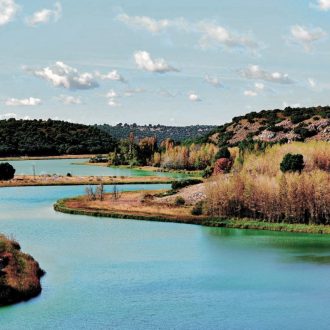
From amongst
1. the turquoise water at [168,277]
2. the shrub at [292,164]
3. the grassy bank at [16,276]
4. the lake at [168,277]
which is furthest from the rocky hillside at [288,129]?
the grassy bank at [16,276]

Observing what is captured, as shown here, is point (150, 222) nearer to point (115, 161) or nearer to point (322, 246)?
point (322, 246)

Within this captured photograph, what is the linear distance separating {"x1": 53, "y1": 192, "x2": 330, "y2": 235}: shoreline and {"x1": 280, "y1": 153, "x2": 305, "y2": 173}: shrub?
14.6 metres

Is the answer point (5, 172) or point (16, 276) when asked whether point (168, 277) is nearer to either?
point (16, 276)

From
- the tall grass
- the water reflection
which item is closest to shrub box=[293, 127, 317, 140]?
the tall grass

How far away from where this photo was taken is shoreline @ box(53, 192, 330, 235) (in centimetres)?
7331

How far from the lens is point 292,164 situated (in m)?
89.6

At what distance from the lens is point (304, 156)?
100938mm

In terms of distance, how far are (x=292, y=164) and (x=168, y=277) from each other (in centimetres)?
4123

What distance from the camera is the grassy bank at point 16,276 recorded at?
146 ft

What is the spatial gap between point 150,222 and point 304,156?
100 feet

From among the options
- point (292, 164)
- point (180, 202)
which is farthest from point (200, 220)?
point (292, 164)

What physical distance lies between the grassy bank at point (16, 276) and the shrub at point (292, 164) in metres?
43.6

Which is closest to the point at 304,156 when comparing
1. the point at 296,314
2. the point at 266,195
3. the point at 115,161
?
the point at 266,195

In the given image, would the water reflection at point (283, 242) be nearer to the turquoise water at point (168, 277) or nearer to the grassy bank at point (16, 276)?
the turquoise water at point (168, 277)
